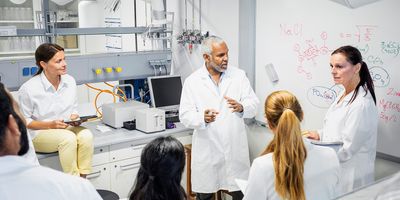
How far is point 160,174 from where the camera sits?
1267 mm

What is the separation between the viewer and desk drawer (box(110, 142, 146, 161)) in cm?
301

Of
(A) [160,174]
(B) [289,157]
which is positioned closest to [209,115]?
(B) [289,157]

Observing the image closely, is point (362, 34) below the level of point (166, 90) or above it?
above

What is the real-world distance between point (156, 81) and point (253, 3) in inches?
41.3

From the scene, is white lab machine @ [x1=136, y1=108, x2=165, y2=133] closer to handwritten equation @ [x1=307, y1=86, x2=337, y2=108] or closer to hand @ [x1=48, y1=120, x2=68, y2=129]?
hand @ [x1=48, y1=120, x2=68, y2=129]

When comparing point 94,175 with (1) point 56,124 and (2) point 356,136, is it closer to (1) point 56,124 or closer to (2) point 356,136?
(1) point 56,124

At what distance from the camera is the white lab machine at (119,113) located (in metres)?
3.22

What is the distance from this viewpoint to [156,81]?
3.47 m

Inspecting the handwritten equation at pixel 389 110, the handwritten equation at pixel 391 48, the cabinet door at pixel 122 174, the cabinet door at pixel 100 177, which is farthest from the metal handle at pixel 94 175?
the handwritten equation at pixel 391 48

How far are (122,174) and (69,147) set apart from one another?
1.75 feet

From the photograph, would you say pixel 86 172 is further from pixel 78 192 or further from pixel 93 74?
pixel 78 192

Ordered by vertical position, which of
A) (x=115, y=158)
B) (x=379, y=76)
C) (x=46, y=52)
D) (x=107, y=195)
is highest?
(x=46, y=52)

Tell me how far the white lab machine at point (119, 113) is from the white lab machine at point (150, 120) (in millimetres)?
95

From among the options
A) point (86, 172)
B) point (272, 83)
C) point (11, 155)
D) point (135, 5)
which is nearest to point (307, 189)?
point (11, 155)
